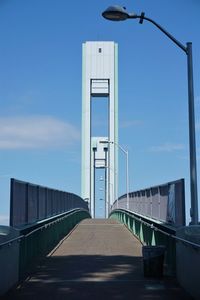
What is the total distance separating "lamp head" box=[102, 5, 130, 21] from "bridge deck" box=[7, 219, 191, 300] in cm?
598

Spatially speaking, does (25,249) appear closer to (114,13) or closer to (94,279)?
(94,279)

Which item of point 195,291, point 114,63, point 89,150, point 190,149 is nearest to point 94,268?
point 190,149

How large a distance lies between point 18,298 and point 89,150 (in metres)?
70.5

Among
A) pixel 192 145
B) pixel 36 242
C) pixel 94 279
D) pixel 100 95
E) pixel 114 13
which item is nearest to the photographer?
pixel 94 279

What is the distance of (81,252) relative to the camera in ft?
60.7

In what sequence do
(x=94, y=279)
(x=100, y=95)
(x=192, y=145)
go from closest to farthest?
(x=94, y=279) → (x=192, y=145) → (x=100, y=95)

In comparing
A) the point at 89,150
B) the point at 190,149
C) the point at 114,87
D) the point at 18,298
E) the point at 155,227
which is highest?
the point at 114,87

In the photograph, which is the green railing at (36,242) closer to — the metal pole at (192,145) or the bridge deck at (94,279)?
the bridge deck at (94,279)

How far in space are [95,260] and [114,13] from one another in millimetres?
6656

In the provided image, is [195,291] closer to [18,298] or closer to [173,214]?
[18,298]

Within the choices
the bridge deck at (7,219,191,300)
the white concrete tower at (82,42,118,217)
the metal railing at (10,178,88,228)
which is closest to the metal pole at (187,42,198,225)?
the bridge deck at (7,219,191,300)

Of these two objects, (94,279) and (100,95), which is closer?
(94,279)

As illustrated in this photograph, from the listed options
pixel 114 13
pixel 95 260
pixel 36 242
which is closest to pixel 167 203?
pixel 95 260

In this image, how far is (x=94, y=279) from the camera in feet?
40.0
